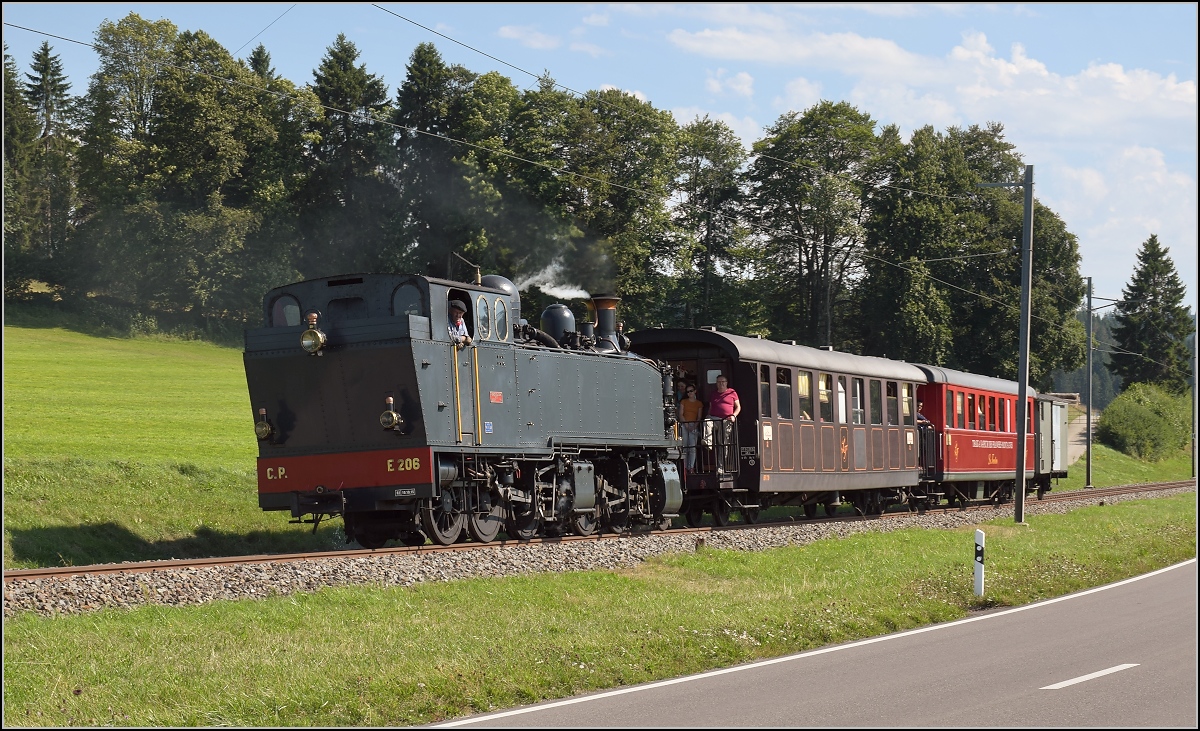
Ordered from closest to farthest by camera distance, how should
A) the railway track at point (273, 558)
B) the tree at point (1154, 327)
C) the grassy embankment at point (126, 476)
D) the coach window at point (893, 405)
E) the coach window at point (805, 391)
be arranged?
the railway track at point (273, 558) → the grassy embankment at point (126, 476) → the coach window at point (805, 391) → the coach window at point (893, 405) → the tree at point (1154, 327)

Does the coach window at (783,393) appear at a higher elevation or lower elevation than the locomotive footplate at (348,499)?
higher

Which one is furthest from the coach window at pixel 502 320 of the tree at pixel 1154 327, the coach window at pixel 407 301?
the tree at pixel 1154 327

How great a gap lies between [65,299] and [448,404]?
167 ft

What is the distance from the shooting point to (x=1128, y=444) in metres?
69.6

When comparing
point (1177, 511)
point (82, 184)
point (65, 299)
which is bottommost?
point (1177, 511)

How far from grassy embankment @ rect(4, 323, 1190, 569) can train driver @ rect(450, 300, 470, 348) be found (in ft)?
17.1

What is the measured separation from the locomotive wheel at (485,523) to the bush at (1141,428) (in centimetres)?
5941

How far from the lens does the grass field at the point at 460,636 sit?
9.40 meters

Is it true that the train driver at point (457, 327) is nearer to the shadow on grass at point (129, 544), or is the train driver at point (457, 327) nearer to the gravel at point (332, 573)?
the gravel at point (332, 573)

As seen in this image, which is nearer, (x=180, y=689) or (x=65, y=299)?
(x=180, y=689)

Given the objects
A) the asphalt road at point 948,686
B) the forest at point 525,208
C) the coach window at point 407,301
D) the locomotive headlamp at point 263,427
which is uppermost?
the forest at point 525,208

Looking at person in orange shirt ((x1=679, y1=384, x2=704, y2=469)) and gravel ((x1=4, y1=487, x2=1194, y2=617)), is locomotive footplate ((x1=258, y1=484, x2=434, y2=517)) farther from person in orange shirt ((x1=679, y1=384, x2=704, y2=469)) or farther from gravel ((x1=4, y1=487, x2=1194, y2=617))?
person in orange shirt ((x1=679, y1=384, x2=704, y2=469))

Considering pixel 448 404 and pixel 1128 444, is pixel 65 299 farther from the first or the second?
pixel 1128 444

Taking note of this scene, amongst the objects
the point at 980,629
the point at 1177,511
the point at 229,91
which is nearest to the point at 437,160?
the point at 229,91
